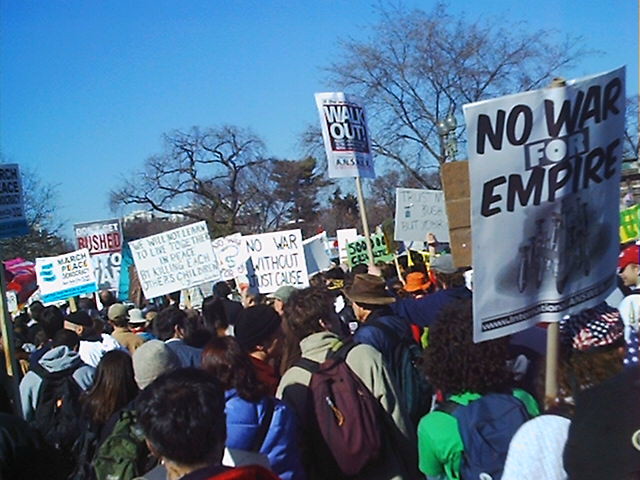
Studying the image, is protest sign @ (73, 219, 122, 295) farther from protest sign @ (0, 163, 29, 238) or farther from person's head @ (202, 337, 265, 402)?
person's head @ (202, 337, 265, 402)

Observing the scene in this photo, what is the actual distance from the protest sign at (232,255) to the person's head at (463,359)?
8.03m

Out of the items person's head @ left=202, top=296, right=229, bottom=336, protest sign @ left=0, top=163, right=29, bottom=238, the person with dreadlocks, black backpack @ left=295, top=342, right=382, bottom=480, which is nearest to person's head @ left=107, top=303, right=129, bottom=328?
person's head @ left=202, top=296, right=229, bottom=336

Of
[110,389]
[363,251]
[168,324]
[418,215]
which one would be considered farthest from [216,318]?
[363,251]

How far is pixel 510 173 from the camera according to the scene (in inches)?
125

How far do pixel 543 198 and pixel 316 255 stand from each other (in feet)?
30.2

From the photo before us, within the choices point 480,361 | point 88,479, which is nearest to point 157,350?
point 88,479

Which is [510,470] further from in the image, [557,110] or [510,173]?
[557,110]

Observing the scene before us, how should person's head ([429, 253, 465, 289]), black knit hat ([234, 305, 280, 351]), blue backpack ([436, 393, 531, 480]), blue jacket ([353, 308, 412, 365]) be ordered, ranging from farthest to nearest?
person's head ([429, 253, 465, 289]) → blue jacket ([353, 308, 412, 365]) → black knit hat ([234, 305, 280, 351]) → blue backpack ([436, 393, 531, 480])

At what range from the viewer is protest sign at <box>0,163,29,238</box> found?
6.03 m

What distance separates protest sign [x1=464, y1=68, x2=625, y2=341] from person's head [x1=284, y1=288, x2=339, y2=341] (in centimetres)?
163

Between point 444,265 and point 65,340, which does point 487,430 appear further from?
point 65,340

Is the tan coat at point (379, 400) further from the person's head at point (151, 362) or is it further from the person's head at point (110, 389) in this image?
the person's head at point (110, 389)

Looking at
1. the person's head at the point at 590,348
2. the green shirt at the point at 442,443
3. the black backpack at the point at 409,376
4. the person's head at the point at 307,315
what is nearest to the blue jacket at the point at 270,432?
the green shirt at the point at 442,443

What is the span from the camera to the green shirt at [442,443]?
10.6 ft
